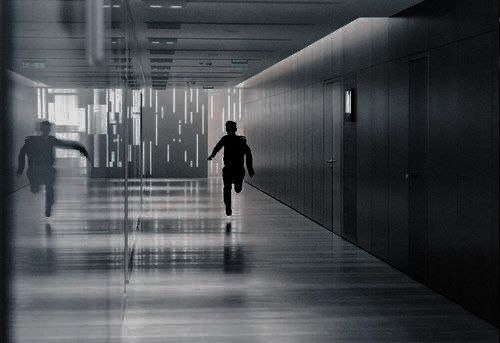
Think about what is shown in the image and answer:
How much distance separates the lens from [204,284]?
8.90m

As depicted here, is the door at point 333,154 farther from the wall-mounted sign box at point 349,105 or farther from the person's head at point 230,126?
the person's head at point 230,126

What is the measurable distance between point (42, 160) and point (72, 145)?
1.22ft

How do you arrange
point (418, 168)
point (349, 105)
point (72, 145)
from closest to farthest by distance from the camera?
point (72, 145) → point (418, 168) → point (349, 105)

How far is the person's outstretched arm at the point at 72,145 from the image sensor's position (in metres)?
2.27

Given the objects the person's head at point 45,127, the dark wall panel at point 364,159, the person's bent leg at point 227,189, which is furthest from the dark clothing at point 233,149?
the person's head at point 45,127

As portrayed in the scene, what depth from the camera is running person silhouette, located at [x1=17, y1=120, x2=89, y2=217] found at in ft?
6.57

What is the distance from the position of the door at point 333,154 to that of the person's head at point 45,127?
37.0ft

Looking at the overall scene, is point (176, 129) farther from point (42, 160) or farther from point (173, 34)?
point (42, 160)

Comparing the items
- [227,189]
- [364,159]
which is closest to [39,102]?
[364,159]

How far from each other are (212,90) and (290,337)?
92.5 ft

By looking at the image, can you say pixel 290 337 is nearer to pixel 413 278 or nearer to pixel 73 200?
pixel 413 278

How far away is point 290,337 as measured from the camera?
256 inches

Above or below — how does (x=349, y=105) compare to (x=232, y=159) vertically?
above

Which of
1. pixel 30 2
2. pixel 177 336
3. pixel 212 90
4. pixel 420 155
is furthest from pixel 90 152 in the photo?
pixel 212 90
